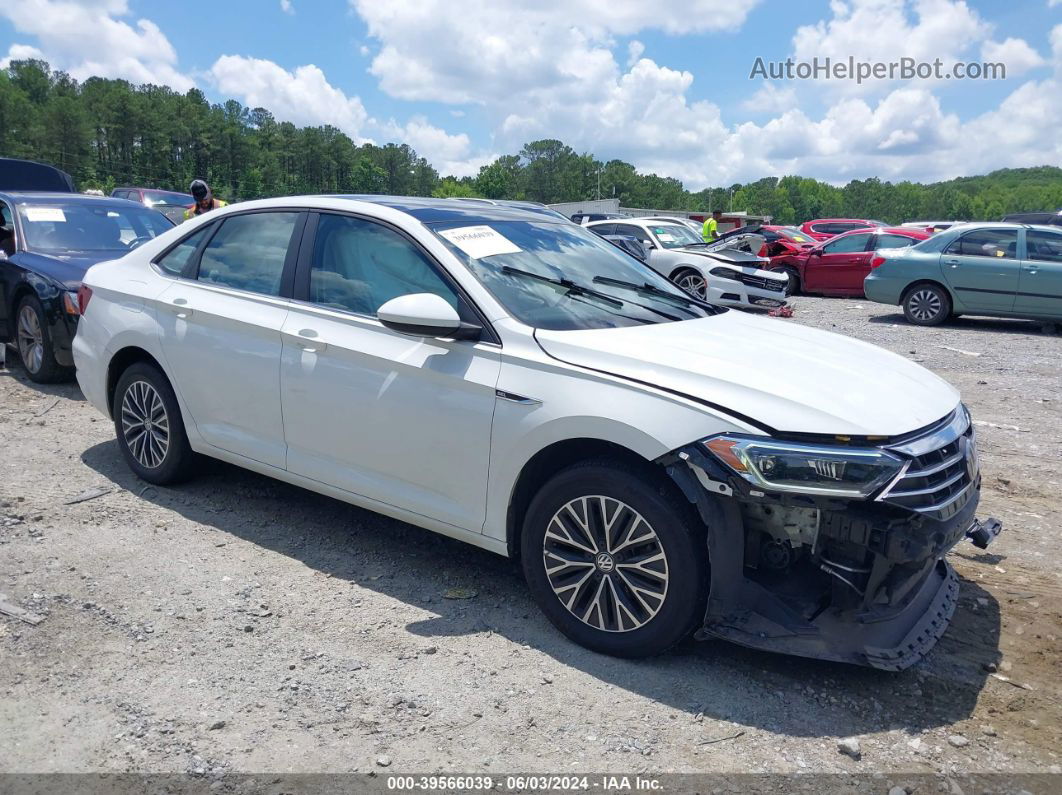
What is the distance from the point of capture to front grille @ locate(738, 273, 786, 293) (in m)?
13.9

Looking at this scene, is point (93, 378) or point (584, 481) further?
point (93, 378)

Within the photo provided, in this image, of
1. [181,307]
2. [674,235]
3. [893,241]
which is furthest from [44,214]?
[893,241]

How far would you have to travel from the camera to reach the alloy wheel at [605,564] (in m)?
3.21

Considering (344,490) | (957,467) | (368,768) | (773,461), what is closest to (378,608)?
(344,490)

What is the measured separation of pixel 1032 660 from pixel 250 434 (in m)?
3.76

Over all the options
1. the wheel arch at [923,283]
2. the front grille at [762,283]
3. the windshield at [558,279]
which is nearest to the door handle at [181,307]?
the windshield at [558,279]

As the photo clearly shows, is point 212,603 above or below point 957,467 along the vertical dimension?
below

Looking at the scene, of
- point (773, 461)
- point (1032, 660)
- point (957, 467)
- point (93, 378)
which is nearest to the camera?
point (773, 461)

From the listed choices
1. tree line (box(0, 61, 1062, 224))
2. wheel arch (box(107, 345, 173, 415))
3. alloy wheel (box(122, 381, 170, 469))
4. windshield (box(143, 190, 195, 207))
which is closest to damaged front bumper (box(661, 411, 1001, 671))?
alloy wheel (box(122, 381, 170, 469))

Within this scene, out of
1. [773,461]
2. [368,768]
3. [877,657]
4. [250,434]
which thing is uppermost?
[773,461]

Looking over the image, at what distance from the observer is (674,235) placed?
16.9 m

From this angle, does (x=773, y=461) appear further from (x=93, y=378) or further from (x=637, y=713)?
(x=93, y=378)

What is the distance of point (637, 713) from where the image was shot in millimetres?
3055

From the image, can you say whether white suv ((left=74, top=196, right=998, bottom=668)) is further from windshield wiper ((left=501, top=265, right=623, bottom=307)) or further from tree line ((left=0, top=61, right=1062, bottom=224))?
tree line ((left=0, top=61, right=1062, bottom=224))
